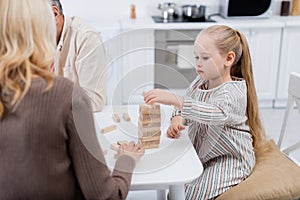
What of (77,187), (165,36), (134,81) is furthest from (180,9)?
(77,187)

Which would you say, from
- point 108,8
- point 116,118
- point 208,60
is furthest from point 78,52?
point 108,8

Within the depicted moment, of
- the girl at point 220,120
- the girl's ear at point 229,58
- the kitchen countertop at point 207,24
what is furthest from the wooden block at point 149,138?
the kitchen countertop at point 207,24

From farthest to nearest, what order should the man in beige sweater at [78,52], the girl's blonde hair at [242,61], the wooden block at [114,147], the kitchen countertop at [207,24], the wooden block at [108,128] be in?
the kitchen countertop at [207,24]
the man in beige sweater at [78,52]
the girl's blonde hair at [242,61]
the wooden block at [108,128]
the wooden block at [114,147]

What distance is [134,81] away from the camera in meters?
1.69

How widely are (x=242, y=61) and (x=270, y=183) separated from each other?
0.49m

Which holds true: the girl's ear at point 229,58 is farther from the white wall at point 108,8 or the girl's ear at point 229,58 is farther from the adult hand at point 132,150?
the white wall at point 108,8

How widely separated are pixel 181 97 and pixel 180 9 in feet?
7.91

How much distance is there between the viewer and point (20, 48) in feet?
3.04

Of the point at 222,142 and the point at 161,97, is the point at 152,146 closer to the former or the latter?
the point at 161,97

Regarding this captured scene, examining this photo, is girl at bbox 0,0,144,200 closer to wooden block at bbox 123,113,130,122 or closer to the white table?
the white table

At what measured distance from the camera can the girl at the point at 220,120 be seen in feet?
5.03

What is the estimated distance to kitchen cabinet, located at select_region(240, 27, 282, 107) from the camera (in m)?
3.38

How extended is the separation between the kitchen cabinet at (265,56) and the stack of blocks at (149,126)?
2195mm

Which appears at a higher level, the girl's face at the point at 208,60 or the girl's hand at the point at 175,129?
the girl's face at the point at 208,60
